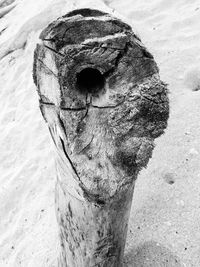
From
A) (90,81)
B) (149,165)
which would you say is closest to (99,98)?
(90,81)

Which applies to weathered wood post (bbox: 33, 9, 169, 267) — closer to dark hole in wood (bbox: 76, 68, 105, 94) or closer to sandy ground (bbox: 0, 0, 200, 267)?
dark hole in wood (bbox: 76, 68, 105, 94)

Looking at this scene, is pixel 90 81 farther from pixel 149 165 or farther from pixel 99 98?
pixel 149 165

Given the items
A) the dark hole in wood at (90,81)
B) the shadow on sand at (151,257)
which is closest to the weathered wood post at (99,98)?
the dark hole in wood at (90,81)

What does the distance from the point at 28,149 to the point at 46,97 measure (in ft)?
7.27

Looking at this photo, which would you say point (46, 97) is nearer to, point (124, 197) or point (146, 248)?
point (124, 197)

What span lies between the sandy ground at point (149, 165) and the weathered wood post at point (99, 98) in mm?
813

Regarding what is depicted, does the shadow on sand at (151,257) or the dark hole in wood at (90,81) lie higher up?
the dark hole in wood at (90,81)

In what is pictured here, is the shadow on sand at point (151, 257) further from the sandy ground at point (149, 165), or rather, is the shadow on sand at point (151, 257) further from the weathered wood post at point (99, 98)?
the weathered wood post at point (99, 98)

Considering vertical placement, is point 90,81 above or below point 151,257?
above

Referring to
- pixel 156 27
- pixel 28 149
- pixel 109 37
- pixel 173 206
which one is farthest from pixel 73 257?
pixel 156 27

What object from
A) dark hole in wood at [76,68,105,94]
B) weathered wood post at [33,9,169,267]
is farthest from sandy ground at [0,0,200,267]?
dark hole in wood at [76,68,105,94]

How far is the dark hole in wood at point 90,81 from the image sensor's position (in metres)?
1.45

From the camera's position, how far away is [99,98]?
4.73 feet

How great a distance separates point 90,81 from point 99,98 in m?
0.09
